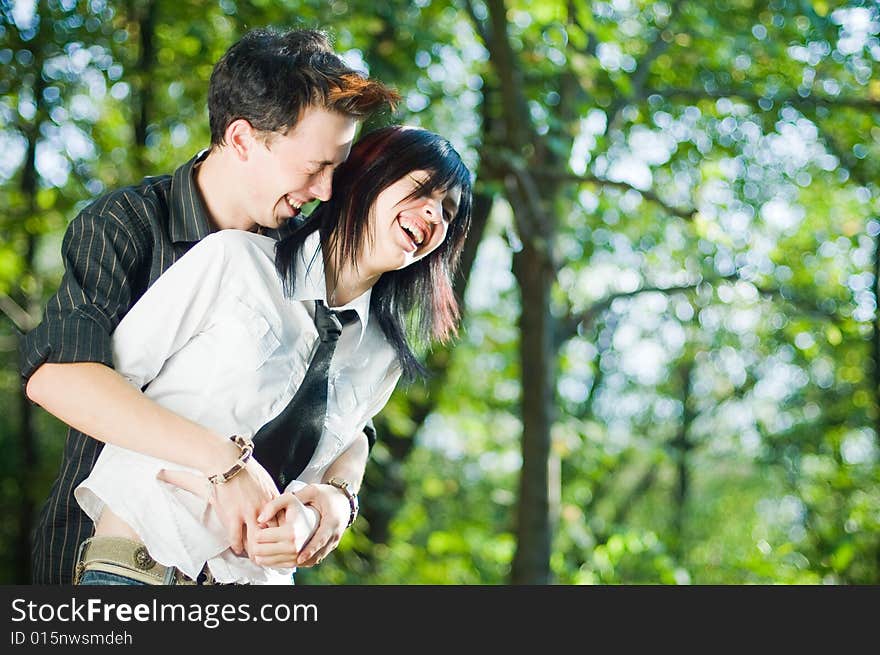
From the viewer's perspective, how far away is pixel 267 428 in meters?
1.36

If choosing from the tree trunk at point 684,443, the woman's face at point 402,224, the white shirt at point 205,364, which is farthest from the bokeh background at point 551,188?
the tree trunk at point 684,443

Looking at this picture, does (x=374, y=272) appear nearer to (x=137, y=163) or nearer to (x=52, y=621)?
(x=52, y=621)

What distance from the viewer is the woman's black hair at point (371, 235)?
1.40 meters

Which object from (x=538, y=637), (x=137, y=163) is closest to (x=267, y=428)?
(x=538, y=637)

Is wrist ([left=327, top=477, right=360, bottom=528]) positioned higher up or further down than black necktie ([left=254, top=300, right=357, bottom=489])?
further down

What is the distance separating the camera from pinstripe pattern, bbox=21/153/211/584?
50.7 inches

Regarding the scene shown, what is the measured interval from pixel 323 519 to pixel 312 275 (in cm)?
33

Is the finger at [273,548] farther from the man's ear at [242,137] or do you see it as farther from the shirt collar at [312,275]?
the man's ear at [242,137]

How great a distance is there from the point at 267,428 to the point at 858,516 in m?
5.02

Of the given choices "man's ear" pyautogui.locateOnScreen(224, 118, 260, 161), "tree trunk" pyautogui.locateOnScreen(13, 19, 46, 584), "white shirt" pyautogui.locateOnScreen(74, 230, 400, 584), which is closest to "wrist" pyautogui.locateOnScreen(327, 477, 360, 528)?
"white shirt" pyautogui.locateOnScreen(74, 230, 400, 584)

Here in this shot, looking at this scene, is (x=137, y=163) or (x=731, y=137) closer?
(x=137, y=163)

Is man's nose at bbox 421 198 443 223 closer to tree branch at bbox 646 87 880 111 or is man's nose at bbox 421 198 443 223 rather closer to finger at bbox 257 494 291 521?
finger at bbox 257 494 291 521

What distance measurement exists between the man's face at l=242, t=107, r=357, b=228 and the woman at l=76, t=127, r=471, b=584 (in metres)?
0.03

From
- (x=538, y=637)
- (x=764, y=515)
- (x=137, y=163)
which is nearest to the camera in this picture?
(x=538, y=637)
